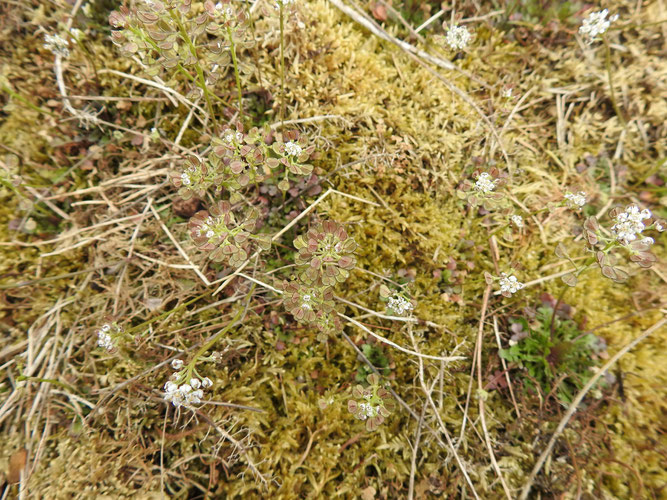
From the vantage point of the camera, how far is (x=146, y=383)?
2.77m

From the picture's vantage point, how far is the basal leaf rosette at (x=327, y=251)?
2.50 metres

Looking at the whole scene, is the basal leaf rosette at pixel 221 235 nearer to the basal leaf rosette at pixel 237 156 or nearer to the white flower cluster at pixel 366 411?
the basal leaf rosette at pixel 237 156

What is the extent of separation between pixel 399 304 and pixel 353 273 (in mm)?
520

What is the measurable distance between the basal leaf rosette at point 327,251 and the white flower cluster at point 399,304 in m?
0.51

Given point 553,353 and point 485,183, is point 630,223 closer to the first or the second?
point 485,183

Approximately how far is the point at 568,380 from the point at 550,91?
262cm

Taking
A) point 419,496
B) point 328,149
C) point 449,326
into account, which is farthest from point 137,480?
point 328,149

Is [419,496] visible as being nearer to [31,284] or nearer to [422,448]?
[422,448]

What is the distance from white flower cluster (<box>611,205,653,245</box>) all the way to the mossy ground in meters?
0.81

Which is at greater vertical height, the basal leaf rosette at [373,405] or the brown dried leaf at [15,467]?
the basal leaf rosette at [373,405]

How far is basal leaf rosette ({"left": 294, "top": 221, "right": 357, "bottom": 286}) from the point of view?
250cm

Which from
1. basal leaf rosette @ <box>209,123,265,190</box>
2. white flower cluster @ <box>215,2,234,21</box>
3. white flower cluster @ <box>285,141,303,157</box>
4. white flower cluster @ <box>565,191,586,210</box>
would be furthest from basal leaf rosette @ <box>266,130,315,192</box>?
white flower cluster @ <box>565,191,586,210</box>

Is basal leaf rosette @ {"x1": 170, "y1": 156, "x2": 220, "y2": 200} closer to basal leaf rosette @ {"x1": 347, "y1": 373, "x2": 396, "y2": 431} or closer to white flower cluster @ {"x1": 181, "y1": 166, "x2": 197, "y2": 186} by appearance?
white flower cluster @ {"x1": 181, "y1": 166, "x2": 197, "y2": 186}

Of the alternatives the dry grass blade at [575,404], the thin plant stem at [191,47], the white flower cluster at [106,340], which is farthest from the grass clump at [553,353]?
the thin plant stem at [191,47]
